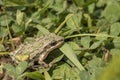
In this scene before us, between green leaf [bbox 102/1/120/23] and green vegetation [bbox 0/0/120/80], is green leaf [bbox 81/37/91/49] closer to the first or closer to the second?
green vegetation [bbox 0/0/120/80]

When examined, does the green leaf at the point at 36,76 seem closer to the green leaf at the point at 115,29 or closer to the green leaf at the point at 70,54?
the green leaf at the point at 70,54

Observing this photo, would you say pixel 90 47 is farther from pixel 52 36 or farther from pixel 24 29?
pixel 24 29

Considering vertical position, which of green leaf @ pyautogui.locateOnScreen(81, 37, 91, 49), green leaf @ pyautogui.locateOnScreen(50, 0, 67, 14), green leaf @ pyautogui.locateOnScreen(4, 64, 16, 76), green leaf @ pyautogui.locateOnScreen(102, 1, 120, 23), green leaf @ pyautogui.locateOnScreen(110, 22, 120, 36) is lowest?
green leaf @ pyautogui.locateOnScreen(4, 64, 16, 76)

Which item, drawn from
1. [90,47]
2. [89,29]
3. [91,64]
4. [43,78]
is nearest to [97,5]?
[89,29]

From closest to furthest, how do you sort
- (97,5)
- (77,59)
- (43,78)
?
1. (43,78)
2. (77,59)
3. (97,5)

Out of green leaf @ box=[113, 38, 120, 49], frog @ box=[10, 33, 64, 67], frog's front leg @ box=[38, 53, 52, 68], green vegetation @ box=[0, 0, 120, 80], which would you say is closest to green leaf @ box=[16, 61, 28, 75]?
green vegetation @ box=[0, 0, 120, 80]

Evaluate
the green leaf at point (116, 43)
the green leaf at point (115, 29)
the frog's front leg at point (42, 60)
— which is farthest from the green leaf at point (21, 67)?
the green leaf at point (115, 29)
